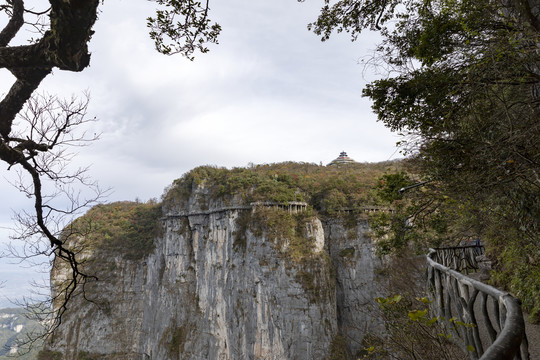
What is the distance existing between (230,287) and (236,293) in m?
1.01

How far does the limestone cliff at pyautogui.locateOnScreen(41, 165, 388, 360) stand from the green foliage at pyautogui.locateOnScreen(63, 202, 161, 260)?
415 millimetres

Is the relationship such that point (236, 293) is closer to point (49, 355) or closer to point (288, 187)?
point (288, 187)

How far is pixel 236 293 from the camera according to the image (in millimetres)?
29656

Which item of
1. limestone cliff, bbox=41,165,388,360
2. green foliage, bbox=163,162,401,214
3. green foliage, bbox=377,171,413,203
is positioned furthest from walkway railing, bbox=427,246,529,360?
green foliage, bbox=163,162,401,214

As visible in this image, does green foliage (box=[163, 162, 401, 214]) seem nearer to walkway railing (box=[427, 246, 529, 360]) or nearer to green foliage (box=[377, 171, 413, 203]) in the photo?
green foliage (box=[377, 171, 413, 203])

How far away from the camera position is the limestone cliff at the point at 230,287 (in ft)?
89.9

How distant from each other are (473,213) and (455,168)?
344 cm

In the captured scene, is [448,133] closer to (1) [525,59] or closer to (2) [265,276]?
(1) [525,59]

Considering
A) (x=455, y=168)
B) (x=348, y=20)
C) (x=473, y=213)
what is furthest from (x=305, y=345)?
(x=348, y=20)

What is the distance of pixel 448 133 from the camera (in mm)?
6887

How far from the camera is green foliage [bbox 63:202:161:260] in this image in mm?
43406

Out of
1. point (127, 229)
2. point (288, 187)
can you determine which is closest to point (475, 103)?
point (288, 187)

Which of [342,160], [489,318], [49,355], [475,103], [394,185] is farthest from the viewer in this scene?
[342,160]

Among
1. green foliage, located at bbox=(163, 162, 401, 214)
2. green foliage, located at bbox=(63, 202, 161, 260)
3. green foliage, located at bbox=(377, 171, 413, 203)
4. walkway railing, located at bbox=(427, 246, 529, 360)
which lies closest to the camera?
walkway railing, located at bbox=(427, 246, 529, 360)
